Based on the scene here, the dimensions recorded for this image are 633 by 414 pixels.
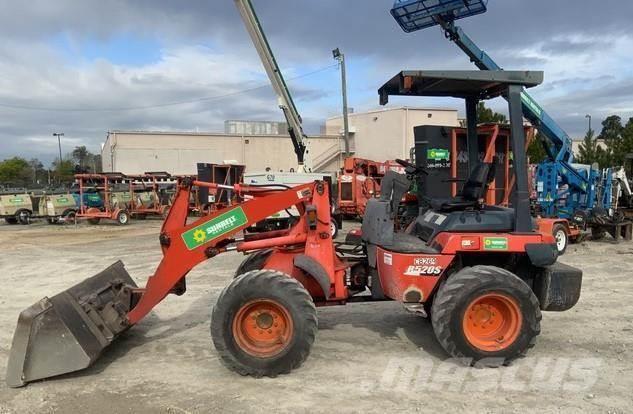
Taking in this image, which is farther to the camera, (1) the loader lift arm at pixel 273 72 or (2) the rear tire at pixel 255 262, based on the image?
(1) the loader lift arm at pixel 273 72

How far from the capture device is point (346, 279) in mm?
5559

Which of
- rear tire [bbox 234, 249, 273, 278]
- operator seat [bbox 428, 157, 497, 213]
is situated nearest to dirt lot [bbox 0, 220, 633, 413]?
rear tire [bbox 234, 249, 273, 278]

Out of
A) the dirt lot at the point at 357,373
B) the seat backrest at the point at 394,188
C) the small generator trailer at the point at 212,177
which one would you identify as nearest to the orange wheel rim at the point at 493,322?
the dirt lot at the point at 357,373

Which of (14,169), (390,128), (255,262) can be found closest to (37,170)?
(14,169)

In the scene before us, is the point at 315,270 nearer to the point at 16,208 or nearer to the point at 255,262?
the point at 255,262

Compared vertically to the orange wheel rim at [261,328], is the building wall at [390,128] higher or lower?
higher

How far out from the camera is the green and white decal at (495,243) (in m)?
5.11

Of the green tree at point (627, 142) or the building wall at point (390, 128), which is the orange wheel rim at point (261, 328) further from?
the building wall at point (390, 128)

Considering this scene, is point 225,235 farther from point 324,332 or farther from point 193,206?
point 193,206

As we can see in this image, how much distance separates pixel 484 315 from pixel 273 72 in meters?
17.0

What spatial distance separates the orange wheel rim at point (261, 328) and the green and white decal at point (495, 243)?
6.39 ft

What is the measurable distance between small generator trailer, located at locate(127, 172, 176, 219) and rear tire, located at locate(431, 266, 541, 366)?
70.1 ft

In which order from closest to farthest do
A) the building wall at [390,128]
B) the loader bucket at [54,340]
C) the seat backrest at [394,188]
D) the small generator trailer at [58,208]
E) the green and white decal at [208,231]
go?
the loader bucket at [54,340] < the green and white decal at [208,231] < the seat backrest at [394,188] < the small generator trailer at [58,208] < the building wall at [390,128]

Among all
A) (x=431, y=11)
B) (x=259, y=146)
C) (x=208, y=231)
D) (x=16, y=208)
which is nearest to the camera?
(x=208, y=231)
